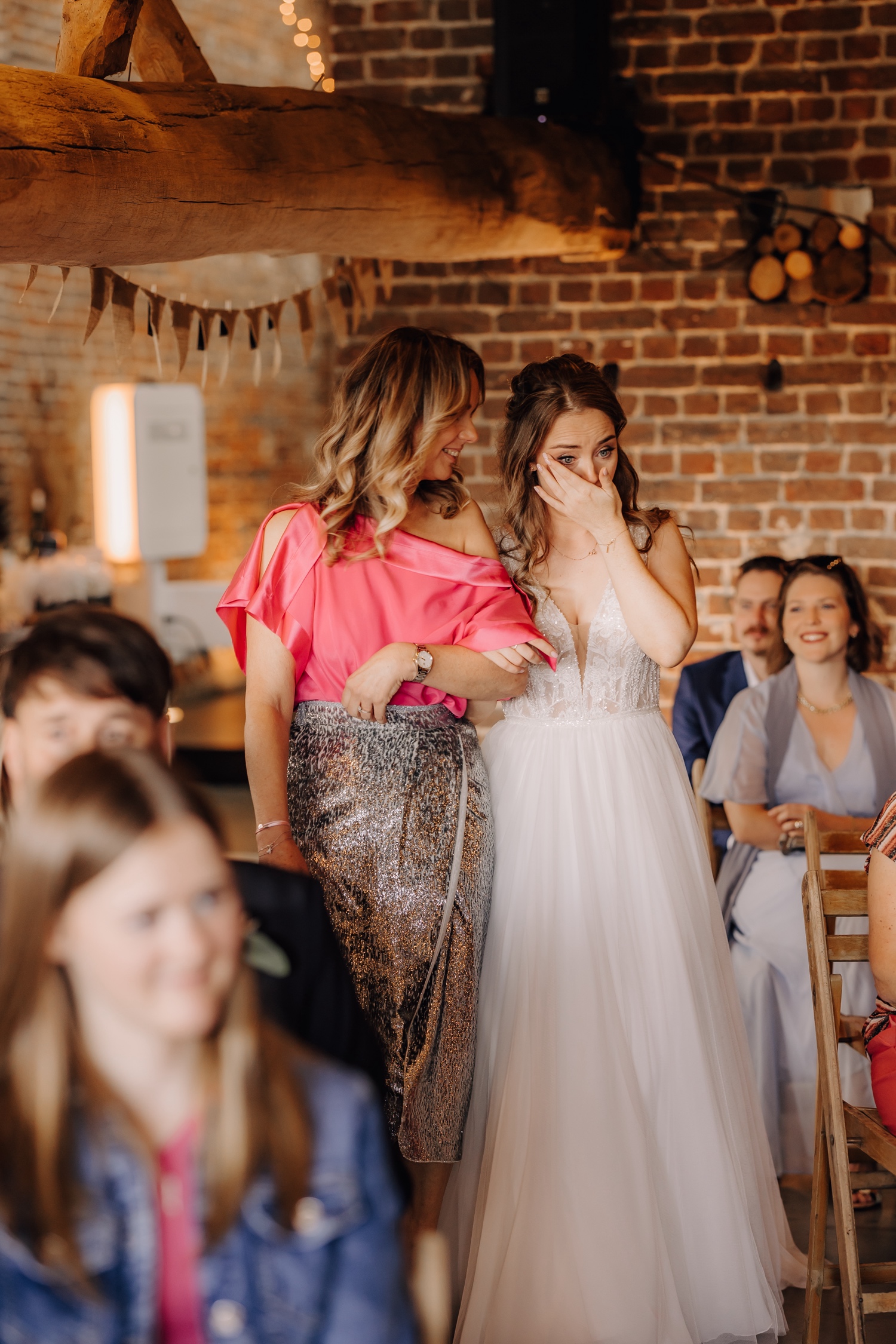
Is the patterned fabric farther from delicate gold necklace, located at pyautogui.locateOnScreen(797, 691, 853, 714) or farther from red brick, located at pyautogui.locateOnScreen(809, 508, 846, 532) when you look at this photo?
red brick, located at pyautogui.locateOnScreen(809, 508, 846, 532)

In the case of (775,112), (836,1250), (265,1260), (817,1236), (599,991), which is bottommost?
(836,1250)

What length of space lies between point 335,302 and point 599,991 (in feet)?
7.36

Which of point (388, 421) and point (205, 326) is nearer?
point (388, 421)

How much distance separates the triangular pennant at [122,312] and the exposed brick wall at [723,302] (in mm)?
1951

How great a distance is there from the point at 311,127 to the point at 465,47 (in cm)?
185

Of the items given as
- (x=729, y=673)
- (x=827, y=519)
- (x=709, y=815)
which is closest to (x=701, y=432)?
(x=827, y=519)

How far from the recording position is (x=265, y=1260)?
0.94 m

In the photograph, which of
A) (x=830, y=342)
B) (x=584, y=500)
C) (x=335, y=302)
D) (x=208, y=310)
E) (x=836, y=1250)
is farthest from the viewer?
(x=830, y=342)

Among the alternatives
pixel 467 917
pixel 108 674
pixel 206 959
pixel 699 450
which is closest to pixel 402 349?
pixel 467 917

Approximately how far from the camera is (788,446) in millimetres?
4527

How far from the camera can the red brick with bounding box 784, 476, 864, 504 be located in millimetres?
4492

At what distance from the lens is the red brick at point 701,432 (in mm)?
4555

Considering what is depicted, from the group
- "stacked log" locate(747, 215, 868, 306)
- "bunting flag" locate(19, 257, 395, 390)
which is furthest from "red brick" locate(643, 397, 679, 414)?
"bunting flag" locate(19, 257, 395, 390)

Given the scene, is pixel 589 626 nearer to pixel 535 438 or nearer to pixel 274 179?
pixel 535 438
